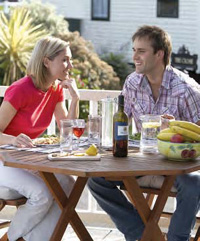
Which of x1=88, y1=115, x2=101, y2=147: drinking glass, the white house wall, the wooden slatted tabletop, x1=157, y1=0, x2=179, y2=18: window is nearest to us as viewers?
the wooden slatted tabletop

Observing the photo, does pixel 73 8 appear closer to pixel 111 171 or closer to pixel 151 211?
pixel 151 211

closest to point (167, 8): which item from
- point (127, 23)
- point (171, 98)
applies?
point (127, 23)

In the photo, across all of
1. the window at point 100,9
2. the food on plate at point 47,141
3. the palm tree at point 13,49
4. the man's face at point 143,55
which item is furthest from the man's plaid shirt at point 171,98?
the window at point 100,9

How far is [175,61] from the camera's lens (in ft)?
69.5

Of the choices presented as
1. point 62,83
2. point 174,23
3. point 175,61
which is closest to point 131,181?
point 62,83

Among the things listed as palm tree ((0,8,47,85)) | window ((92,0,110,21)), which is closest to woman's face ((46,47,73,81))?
palm tree ((0,8,47,85))

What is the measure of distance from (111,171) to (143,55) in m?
1.30

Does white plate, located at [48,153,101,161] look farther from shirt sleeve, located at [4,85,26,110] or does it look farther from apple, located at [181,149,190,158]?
shirt sleeve, located at [4,85,26,110]

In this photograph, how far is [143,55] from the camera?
14.5 feet

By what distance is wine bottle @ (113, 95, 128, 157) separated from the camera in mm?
3665

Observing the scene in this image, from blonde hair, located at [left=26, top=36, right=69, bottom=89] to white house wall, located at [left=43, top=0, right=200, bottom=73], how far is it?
1757 centimetres

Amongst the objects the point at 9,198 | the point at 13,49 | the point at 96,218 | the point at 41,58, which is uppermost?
the point at 41,58

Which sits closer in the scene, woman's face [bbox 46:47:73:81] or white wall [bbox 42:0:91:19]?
woman's face [bbox 46:47:73:81]

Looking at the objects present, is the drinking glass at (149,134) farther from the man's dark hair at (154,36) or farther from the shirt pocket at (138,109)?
the man's dark hair at (154,36)
